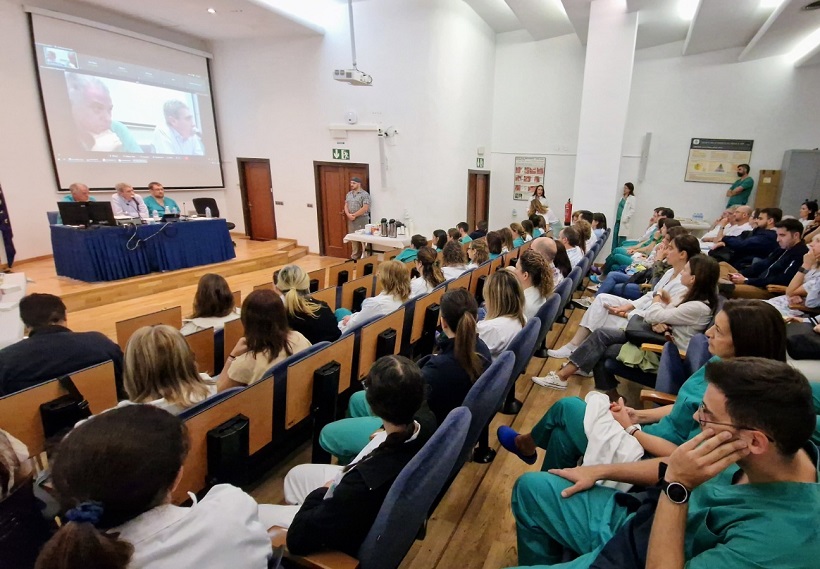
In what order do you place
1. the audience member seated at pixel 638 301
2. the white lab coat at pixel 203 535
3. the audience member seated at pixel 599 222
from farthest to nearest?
1. the audience member seated at pixel 599 222
2. the audience member seated at pixel 638 301
3. the white lab coat at pixel 203 535

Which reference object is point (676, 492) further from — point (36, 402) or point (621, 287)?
point (621, 287)

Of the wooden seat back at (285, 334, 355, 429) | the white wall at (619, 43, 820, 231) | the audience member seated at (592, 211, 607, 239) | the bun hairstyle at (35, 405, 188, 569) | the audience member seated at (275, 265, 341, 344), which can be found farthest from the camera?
the white wall at (619, 43, 820, 231)

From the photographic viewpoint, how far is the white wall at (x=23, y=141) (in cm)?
607

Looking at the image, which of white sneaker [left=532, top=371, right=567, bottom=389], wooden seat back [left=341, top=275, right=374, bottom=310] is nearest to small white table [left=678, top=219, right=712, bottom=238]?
white sneaker [left=532, top=371, right=567, bottom=389]

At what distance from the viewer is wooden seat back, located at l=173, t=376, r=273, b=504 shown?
1.45 m

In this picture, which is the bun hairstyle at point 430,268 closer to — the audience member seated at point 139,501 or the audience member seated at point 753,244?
the audience member seated at point 139,501

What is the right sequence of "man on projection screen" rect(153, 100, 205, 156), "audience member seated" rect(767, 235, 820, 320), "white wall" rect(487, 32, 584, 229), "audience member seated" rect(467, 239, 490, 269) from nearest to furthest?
"audience member seated" rect(767, 235, 820, 320) → "audience member seated" rect(467, 239, 490, 269) → "white wall" rect(487, 32, 584, 229) → "man on projection screen" rect(153, 100, 205, 156)

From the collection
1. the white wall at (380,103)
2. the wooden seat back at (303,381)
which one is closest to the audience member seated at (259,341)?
the wooden seat back at (303,381)

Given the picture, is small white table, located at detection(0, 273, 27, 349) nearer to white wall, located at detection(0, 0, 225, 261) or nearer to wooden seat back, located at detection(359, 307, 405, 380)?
wooden seat back, located at detection(359, 307, 405, 380)

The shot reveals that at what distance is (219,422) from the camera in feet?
5.02

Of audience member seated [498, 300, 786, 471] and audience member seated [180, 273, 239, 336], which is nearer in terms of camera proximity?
audience member seated [498, 300, 786, 471]

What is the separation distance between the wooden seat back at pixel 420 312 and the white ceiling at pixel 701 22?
477cm

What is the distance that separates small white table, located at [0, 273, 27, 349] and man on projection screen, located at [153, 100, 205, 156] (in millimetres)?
5455

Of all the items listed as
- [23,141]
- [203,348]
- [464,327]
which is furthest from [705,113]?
[23,141]
